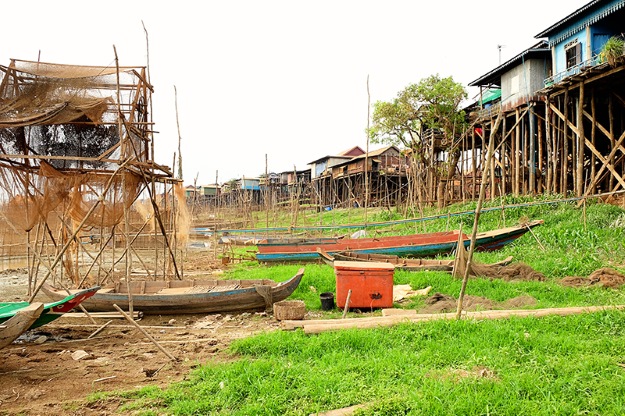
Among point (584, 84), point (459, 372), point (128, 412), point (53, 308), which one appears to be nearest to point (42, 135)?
point (53, 308)

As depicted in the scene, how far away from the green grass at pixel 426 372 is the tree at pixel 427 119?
17592 millimetres

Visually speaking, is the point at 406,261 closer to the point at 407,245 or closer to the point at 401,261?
the point at 401,261

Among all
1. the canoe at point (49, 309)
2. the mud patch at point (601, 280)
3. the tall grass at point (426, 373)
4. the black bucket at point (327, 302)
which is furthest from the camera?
the black bucket at point (327, 302)

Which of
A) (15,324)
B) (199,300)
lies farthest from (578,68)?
(15,324)

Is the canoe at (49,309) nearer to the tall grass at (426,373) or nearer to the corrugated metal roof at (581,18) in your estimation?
the tall grass at (426,373)

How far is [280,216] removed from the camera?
37531 millimetres

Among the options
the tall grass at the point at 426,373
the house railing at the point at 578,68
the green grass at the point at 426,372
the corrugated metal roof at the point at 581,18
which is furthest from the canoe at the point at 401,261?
the corrugated metal roof at the point at 581,18

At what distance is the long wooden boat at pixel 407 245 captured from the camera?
12172 millimetres

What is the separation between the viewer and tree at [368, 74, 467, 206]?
23.5 metres

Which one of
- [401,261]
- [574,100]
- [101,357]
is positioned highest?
[574,100]

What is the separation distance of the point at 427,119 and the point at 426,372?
22.3 metres

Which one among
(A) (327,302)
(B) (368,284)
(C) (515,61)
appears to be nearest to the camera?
(B) (368,284)

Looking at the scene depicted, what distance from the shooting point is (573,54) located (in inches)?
645

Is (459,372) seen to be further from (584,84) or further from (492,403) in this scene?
(584,84)
